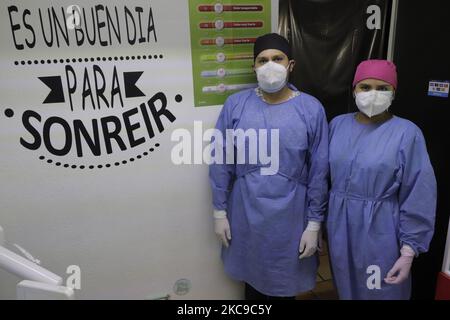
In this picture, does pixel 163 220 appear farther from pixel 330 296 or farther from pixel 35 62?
pixel 330 296

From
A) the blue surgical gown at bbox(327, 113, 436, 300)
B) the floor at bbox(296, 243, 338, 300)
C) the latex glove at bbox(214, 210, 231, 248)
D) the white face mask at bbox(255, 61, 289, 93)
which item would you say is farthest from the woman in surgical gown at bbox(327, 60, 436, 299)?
the floor at bbox(296, 243, 338, 300)

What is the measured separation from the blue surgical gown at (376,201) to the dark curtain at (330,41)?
47cm

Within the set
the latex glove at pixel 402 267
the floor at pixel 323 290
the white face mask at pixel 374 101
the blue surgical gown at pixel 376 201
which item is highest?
the white face mask at pixel 374 101

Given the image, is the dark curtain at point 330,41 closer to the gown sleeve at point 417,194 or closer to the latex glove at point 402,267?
the gown sleeve at point 417,194

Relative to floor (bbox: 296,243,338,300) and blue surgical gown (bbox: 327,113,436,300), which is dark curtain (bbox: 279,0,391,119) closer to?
blue surgical gown (bbox: 327,113,436,300)

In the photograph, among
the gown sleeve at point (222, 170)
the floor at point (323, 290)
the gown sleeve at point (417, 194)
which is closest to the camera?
the gown sleeve at point (417, 194)

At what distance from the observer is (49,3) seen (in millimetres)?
1349

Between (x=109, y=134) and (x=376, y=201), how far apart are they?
1.08m

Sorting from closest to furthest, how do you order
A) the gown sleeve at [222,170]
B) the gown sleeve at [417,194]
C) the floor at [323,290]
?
the gown sleeve at [417,194]
the gown sleeve at [222,170]
the floor at [323,290]

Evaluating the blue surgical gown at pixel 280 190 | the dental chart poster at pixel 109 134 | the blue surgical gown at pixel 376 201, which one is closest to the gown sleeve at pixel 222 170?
the blue surgical gown at pixel 280 190

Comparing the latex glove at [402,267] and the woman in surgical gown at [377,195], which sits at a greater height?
the woman in surgical gown at [377,195]

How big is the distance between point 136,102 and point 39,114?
371 millimetres

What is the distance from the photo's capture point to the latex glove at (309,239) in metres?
1.45
